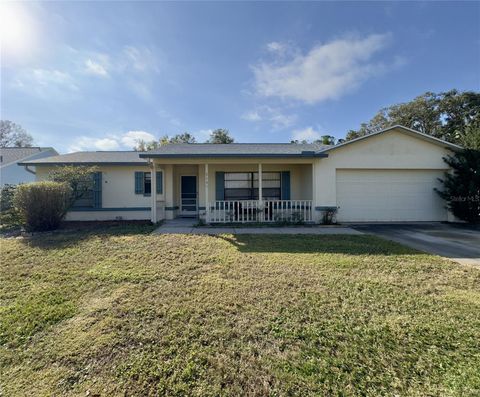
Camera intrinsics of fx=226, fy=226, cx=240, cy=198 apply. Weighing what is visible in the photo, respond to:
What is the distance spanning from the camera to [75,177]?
32.5 feet

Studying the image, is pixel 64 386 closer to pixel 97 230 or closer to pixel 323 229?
pixel 97 230

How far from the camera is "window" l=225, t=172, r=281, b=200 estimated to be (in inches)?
466

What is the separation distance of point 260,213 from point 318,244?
150 inches

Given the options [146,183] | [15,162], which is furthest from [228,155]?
[15,162]

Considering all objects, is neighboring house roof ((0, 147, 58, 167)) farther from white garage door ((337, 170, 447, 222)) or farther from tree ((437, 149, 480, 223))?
tree ((437, 149, 480, 223))

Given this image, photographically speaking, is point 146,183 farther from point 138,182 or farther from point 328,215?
point 328,215

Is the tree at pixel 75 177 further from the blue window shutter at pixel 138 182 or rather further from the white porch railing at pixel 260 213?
the white porch railing at pixel 260 213

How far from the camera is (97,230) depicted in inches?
343

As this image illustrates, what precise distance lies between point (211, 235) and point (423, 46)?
43.6 ft

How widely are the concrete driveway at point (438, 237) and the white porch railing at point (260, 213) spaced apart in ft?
7.22

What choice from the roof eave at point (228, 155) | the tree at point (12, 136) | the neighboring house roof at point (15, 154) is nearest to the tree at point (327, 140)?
the roof eave at point (228, 155)


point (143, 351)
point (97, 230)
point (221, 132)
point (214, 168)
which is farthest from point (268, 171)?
point (221, 132)

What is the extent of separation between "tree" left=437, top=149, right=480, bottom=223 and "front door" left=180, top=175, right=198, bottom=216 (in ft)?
38.5

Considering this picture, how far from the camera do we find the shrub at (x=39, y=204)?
8.20 metres
